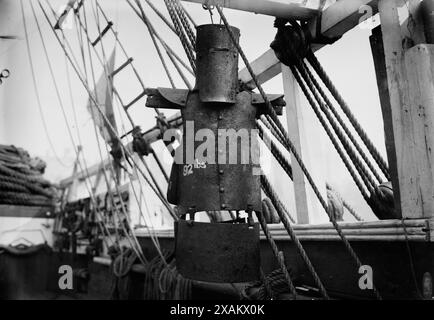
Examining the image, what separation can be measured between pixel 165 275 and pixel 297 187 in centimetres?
205

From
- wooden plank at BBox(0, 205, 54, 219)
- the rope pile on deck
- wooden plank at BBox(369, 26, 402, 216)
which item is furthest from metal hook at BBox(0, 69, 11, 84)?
wooden plank at BBox(0, 205, 54, 219)

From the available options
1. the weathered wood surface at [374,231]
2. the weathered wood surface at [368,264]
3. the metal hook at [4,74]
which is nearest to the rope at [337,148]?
the weathered wood surface at [374,231]

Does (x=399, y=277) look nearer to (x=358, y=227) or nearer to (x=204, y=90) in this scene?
(x=358, y=227)

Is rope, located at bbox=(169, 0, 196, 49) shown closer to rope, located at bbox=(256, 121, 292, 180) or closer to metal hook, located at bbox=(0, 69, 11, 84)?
rope, located at bbox=(256, 121, 292, 180)

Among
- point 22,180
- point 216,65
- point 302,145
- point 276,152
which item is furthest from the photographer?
point 22,180

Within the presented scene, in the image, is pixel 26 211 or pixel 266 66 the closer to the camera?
pixel 266 66

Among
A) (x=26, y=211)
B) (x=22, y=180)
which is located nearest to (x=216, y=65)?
(x=22, y=180)

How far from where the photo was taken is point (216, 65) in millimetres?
1732

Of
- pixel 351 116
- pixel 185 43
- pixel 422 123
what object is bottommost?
pixel 422 123

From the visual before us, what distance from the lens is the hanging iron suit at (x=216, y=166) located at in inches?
62.1

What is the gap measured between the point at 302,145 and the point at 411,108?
46.6 inches

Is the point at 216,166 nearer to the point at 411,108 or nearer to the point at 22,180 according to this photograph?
the point at 411,108

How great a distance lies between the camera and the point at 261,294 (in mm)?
2648

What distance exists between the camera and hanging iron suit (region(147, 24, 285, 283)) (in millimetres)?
1576
